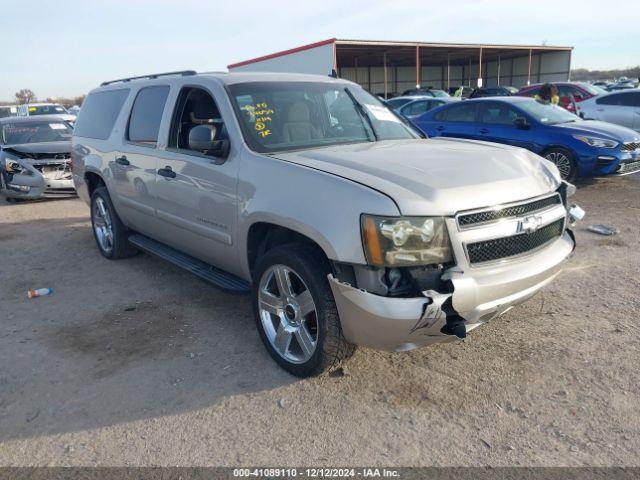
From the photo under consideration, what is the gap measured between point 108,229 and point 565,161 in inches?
282

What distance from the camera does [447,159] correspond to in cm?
338

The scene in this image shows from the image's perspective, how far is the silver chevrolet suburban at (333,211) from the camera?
2.75 meters

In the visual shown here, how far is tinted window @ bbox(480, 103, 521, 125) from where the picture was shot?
940cm

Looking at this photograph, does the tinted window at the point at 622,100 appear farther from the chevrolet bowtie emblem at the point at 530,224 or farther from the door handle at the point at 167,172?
the door handle at the point at 167,172

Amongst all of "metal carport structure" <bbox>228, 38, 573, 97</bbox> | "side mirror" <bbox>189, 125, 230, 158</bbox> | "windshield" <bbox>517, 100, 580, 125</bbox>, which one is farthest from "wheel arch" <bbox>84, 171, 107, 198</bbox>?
"metal carport structure" <bbox>228, 38, 573, 97</bbox>

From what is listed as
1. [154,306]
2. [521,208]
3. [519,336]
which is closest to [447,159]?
[521,208]

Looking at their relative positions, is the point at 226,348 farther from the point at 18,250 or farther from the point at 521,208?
the point at 18,250

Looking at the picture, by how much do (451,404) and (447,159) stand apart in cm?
150

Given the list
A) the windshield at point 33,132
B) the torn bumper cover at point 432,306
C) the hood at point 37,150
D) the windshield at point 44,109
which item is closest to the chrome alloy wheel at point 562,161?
the torn bumper cover at point 432,306

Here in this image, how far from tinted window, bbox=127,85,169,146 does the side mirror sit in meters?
1.10

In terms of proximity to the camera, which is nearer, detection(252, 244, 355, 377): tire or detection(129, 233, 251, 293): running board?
detection(252, 244, 355, 377): tire

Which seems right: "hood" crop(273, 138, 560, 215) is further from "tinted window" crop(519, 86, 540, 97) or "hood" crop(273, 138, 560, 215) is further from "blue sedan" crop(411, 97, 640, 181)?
"tinted window" crop(519, 86, 540, 97)

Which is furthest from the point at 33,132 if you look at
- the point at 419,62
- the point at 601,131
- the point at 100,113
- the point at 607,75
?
the point at 607,75

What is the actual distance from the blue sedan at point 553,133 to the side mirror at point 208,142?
20.5 ft
